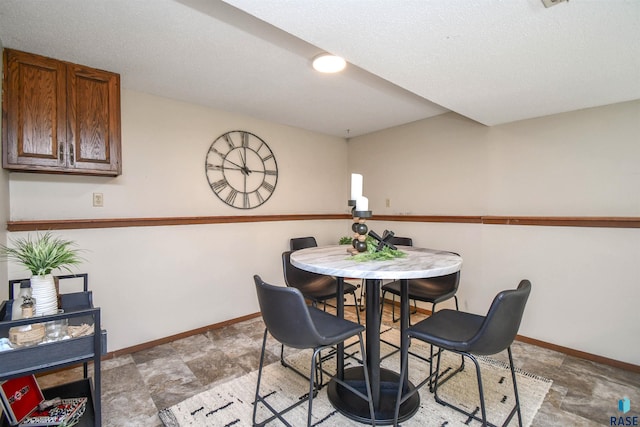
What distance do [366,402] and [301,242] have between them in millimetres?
1968

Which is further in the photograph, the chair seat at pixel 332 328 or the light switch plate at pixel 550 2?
the chair seat at pixel 332 328

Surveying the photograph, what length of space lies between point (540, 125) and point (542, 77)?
3.02ft

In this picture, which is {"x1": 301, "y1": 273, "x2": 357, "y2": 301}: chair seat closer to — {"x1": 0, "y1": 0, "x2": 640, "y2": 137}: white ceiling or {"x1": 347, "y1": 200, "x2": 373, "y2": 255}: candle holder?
{"x1": 347, "y1": 200, "x2": 373, "y2": 255}: candle holder

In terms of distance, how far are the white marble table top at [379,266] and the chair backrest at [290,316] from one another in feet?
0.76

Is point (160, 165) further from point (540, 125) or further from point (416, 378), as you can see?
point (540, 125)

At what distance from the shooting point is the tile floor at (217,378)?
68.6 inches

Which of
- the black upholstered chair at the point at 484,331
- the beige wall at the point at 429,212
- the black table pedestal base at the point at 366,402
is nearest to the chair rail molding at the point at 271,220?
the beige wall at the point at 429,212

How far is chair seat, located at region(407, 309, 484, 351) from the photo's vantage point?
138cm

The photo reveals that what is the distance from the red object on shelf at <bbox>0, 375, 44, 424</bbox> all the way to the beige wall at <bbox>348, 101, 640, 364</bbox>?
126 inches

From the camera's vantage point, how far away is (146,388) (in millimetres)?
2002

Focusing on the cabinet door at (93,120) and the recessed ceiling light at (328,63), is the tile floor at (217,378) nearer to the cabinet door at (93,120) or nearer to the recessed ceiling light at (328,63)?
the cabinet door at (93,120)

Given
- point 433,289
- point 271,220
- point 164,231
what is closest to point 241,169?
point 271,220

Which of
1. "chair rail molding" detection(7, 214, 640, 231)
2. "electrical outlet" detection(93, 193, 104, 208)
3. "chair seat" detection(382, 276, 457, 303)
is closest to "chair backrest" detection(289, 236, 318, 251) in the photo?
"chair rail molding" detection(7, 214, 640, 231)

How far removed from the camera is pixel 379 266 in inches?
59.6
